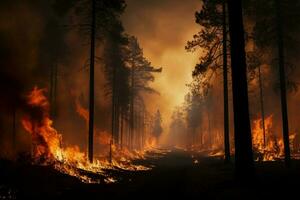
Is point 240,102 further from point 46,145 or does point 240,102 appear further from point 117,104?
point 117,104

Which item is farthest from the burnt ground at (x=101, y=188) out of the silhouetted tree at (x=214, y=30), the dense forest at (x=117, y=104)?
the silhouetted tree at (x=214, y=30)

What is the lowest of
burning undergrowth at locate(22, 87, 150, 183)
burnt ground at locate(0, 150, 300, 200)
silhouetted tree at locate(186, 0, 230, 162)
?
burnt ground at locate(0, 150, 300, 200)

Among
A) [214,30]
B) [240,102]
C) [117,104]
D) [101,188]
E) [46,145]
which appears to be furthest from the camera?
[117,104]

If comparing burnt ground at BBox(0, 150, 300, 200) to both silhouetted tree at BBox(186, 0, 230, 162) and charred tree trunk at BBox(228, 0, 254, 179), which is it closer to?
charred tree trunk at BBox(228, 0, 254, 179)

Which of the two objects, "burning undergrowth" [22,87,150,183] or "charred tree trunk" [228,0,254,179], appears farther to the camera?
"burning undergrowth" [22,87,150,183]

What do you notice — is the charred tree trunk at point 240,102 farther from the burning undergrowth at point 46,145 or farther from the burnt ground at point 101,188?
the burning undergrowth at point 46,145

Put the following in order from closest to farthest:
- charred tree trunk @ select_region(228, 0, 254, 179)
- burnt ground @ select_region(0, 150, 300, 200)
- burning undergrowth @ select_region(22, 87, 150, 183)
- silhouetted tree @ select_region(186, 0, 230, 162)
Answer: burnt ground @ select_region(0, 150, 300, 200) → charred tree trunk @ select_region(228, 0, 254, 179) → burning undergrowth @ select_region(22, 87, 150, 183) → silhouetted tree @ select_region(186, 0, 230, 162)

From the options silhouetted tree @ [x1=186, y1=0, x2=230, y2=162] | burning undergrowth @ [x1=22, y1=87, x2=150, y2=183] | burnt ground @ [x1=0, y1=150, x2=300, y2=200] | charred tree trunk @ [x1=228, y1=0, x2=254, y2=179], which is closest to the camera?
burnt ground @ [x1=0, y1=150, x2=300, y2=200]

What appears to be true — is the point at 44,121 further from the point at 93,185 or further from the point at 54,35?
the point at 54,35

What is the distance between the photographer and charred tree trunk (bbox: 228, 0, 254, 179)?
1327cm

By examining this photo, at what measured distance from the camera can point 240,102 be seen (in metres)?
13.4

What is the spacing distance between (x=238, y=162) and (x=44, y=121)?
13006 millimetres

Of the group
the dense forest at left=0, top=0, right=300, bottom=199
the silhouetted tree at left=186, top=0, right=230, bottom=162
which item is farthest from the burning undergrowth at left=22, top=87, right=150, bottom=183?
the silhouetted tree at left=186, top=0, right=230, bottom=162

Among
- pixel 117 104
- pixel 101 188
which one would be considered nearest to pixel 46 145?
pixel 101 188
